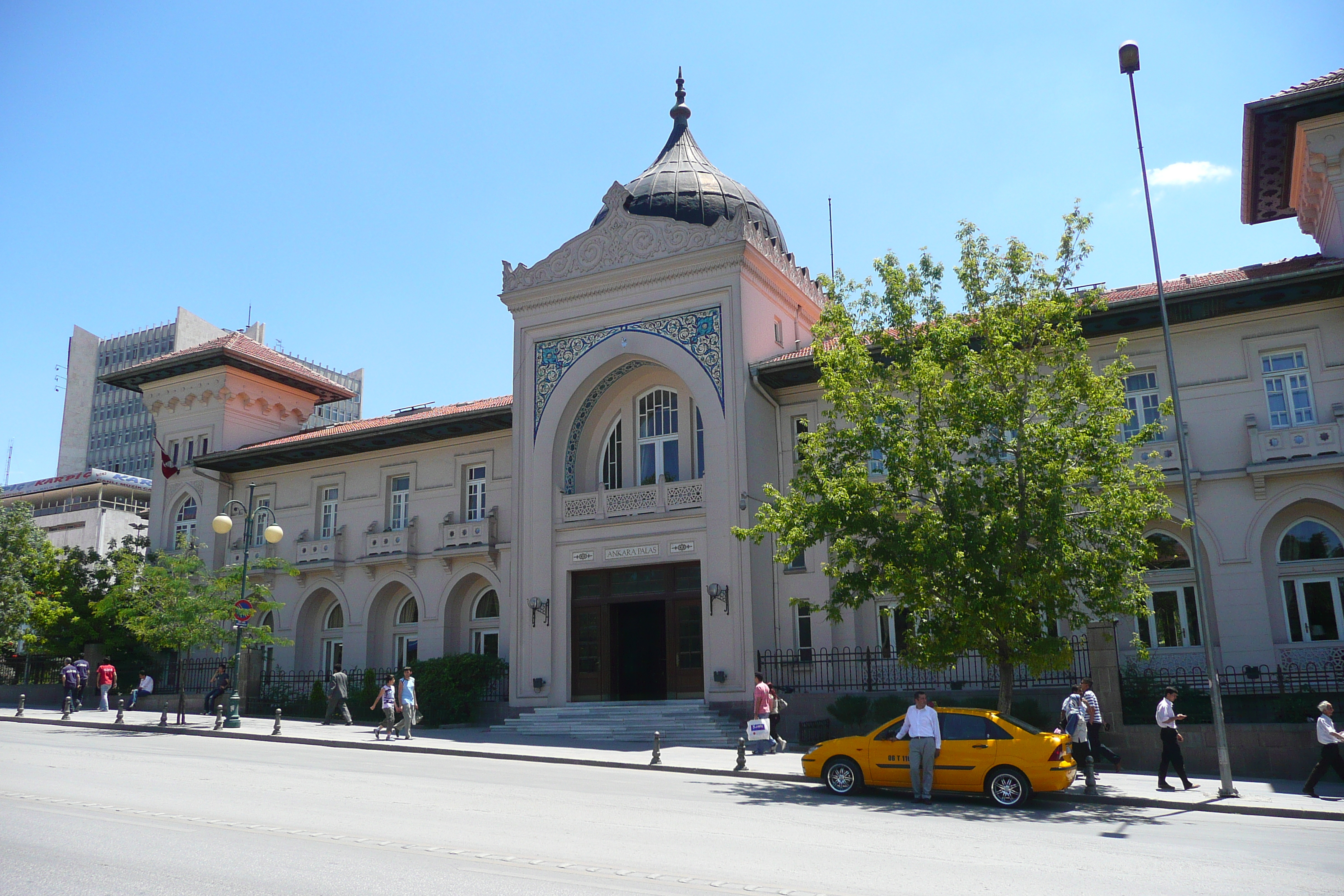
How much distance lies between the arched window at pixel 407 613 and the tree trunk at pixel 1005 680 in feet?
68.3

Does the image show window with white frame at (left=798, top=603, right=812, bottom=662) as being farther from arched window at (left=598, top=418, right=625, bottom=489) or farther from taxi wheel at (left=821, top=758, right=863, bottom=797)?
taxi wheel at (left=821, top=758, right=863, bottom=797)

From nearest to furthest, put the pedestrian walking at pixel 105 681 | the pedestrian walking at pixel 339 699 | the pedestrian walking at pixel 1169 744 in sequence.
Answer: the pedestrian walking at pixel 1169 744 → the pedestrian walking at pixel 339 699 → the pedestrian walking at pixel 105 681

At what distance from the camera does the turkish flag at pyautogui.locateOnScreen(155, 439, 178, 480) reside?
1439 inches

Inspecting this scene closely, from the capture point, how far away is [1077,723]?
16.1 metres

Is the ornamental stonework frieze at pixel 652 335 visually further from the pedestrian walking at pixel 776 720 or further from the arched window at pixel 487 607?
the pedestrian walking at pixel 776 720

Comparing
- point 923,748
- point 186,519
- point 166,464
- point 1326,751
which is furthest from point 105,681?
point 1326,751

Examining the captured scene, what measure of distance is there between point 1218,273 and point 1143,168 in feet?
28.0

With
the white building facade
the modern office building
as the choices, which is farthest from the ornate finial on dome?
the modern office building

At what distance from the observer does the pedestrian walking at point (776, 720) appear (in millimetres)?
20234

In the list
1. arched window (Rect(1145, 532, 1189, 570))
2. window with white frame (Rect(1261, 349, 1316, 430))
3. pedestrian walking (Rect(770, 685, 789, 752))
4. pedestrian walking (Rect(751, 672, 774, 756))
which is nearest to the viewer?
pedestrian walking (Rect(751, 672, 774, 756))

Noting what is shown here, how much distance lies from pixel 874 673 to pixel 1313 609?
9269mm

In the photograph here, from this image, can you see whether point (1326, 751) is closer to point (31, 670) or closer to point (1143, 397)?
point (1143, 397)

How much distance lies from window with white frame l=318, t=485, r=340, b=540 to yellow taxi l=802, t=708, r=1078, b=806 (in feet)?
76.5

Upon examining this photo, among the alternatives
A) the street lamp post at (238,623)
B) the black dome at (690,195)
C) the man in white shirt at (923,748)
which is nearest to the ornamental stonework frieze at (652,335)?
the black dome at (690,195)
